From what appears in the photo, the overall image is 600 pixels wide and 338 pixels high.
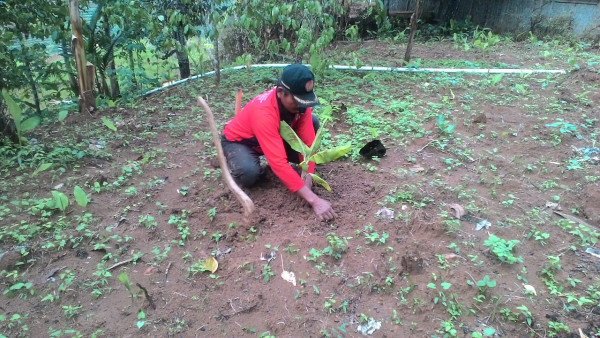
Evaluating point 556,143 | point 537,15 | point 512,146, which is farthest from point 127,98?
point 537,15

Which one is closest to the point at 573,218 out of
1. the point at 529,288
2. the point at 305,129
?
the point at 529,288

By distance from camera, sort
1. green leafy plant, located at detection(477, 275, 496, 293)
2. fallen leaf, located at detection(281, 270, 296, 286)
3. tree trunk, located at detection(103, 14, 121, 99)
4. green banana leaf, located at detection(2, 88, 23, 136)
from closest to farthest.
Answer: green leafy plant, located at detection(477, 275, 496, 293) → fallen leaf, located at detection(281, 270, 296, 286) → green banana leaf, located at detection(2, 88, 23, 136) → tree trunk, located at detection(103, 14, 121, 99)

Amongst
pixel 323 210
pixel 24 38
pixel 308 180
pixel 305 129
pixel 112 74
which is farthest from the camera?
pixel 112 74

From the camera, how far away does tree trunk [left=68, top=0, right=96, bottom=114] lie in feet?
14.7

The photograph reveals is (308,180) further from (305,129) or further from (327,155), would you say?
(305,129)

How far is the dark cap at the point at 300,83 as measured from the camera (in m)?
2.55

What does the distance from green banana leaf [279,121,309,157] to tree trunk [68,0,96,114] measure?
2942mm

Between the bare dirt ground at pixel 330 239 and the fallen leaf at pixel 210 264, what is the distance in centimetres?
4

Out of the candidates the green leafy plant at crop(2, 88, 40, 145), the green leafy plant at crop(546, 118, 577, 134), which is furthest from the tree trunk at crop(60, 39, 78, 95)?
the green leafy plant at crop(546, 118, 577, 134)

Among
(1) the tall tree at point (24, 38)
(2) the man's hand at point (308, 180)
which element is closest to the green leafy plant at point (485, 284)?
(2) the man's hand at point (308, 180)

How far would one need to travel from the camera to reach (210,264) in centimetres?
240

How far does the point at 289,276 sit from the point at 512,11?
8.61m

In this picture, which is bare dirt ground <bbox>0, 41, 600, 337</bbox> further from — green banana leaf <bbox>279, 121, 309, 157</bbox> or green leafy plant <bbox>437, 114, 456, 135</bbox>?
green banana leaf <bbox>279, 121, 309, 157</bbox>

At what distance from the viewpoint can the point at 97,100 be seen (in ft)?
16.4
